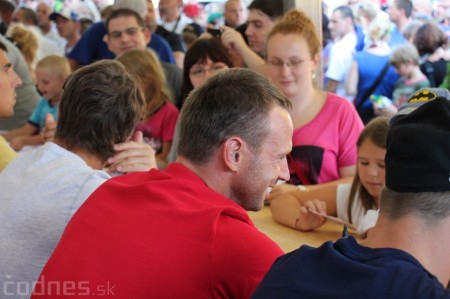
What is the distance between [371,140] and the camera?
2645mm

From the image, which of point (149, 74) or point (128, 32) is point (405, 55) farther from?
point (149, 74)

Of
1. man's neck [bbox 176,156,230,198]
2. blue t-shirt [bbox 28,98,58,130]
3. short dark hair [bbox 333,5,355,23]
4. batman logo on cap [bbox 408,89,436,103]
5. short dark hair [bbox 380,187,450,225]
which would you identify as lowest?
blue t-shirt [bbox 28,98,58,130]

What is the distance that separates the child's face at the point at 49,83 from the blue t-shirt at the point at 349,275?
12.3 ft

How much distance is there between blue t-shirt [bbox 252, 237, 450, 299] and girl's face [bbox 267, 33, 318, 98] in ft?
6.78

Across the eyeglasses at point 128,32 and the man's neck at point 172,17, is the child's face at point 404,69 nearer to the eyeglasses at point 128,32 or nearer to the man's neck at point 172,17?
the man's neck at point 172,17

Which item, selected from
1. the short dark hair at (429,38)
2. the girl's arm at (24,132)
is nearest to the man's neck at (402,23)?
the short dark hair at (429,38)

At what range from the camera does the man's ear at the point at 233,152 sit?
1534mm

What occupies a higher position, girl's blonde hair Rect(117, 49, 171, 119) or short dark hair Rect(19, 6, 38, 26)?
girl's blonde hair Rect(117, 49, 171, 119)

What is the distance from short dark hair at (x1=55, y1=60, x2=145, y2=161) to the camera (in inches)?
83.7

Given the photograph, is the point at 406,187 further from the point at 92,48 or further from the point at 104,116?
the point at 92,48

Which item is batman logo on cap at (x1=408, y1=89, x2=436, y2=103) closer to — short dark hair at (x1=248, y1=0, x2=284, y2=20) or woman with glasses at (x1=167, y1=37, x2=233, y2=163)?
woman with glasses at (x1=167, y1=37, x2=233, y2=163)

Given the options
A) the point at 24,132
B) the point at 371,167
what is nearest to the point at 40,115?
the point at 24,132

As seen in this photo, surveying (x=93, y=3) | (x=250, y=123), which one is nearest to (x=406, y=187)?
(x=250, y=123)

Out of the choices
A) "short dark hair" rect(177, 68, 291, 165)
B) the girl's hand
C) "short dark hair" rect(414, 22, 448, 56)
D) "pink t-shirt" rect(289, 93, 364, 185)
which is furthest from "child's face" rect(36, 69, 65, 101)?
"short dark hair" rect(177, 68, 291, 165)
